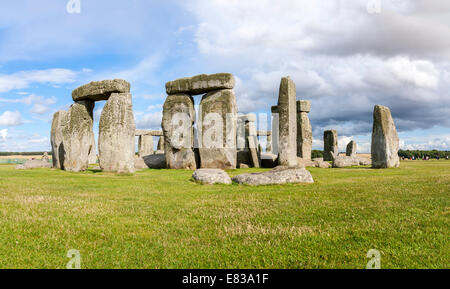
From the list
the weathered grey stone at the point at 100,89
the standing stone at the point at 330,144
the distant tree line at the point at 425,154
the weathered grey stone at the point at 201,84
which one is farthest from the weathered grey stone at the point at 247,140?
the distant tree line at the point at 425,154

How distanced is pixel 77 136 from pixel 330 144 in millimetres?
18502

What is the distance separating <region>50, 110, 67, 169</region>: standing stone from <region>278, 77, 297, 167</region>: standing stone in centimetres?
1075

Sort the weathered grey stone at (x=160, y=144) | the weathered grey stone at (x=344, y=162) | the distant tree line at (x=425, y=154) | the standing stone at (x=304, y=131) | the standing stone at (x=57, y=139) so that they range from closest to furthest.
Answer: the standing stone at (x=57, y=139)
the weathered grey stone at (x=344, y=162)
the standing stone at (x=304, y=131)
the weathered grey stone at (x=160, y=144)
the distant tree line at (x=425, y=154)

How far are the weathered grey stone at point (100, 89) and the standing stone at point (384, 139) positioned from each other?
37.6ft

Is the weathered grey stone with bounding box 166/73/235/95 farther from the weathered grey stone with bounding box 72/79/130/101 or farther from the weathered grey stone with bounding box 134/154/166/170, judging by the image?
the weathered grey stone with bounding box 72/79/130/101

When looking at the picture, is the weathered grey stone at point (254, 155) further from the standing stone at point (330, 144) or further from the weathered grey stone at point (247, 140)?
the standing stone at point (330, 144)

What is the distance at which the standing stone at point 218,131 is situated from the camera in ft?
51.3

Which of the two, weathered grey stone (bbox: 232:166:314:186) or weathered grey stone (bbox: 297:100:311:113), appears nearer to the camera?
weathered grey stone (bbox: 232:166:314:186)

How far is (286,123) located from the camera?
14.4 metres

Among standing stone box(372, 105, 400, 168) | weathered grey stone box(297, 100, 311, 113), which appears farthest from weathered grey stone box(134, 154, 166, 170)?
standing stone box(372, 105, 400, 168)

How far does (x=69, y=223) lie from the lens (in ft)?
14.5

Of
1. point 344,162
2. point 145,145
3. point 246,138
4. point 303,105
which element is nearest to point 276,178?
point 344,162

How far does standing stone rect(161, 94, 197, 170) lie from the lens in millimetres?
16438
